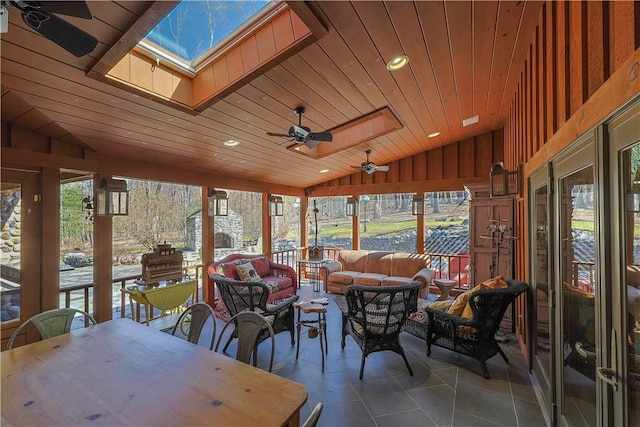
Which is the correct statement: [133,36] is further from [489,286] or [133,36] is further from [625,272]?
[489,286]

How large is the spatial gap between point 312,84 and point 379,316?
247 centimetres

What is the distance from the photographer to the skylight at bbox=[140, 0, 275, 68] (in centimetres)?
205

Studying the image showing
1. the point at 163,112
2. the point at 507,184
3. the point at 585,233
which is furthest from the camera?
the point at 507,184

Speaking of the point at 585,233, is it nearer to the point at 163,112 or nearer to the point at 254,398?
the point at 254,398

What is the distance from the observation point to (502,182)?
3.46 meters

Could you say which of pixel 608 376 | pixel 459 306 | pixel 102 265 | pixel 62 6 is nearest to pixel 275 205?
pixel 102 265

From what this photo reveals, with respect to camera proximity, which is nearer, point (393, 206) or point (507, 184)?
point (507, 184)

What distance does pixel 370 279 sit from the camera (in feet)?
18.5

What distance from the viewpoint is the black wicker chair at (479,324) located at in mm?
2777

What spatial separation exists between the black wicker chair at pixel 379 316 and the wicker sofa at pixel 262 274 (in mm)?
1912

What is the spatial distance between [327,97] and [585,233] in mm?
2439

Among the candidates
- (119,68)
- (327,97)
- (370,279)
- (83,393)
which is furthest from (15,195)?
(370,279)

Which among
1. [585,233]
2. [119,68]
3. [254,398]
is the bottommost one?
[254,398]

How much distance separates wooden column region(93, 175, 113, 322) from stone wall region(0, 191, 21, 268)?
0.68 meters
